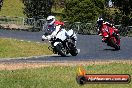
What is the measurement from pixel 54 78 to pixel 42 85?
4.33 feet

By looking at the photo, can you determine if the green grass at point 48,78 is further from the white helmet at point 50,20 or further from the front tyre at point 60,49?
the front tyre at point 60,49

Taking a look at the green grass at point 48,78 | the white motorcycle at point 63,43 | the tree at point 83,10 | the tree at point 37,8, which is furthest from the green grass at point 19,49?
the tree at point 37,8

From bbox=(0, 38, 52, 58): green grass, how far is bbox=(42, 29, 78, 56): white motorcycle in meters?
2.71

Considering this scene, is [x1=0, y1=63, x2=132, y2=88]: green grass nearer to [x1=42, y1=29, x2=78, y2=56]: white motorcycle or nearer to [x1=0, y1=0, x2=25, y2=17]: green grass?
[x1=42, y1=29, x2=78, y2=56]: white motorcycle

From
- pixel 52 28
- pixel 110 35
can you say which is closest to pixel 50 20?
pixel 52 28

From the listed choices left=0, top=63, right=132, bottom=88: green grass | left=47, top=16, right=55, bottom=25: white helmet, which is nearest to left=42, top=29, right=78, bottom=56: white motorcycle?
left=47, top=16, right=55, bottom=25: white helmet

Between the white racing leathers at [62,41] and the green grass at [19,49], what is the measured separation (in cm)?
275

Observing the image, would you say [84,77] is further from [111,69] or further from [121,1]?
[121,1]

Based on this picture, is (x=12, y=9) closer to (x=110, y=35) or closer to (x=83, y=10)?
(x=83, y=10)

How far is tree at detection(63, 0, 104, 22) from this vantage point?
1943 inches

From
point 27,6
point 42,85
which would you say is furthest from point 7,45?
point 27,6

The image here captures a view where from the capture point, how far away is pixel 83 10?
4972 cm

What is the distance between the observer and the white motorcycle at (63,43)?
22.6 meters

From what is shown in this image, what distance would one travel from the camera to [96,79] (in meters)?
7.27
